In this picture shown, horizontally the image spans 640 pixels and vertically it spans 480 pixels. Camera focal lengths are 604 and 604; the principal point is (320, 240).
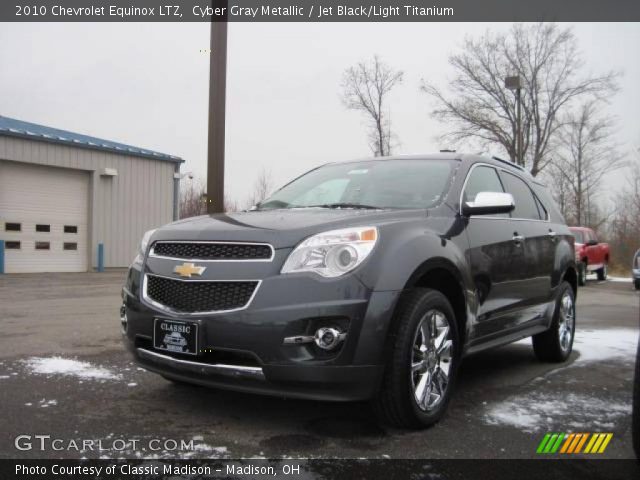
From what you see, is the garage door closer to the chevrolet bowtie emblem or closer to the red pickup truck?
the red pickup truck

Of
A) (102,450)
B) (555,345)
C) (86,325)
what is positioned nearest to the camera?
(102,450)

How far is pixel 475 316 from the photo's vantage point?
156 inches

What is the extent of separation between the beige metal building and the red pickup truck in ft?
43.7

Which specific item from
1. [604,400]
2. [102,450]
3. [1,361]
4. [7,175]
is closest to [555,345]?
[604,400]

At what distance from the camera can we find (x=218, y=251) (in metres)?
3.27

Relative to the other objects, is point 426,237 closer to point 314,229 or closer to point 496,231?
point 314,229

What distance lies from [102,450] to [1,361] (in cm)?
248

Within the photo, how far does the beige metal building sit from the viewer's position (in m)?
16.7

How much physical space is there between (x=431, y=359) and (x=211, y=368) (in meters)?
1.26

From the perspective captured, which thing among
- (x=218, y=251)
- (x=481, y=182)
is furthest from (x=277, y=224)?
(x=481, y=182)

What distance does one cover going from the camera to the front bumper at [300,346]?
9.84 ft

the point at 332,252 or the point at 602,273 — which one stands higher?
the point at 332,252
